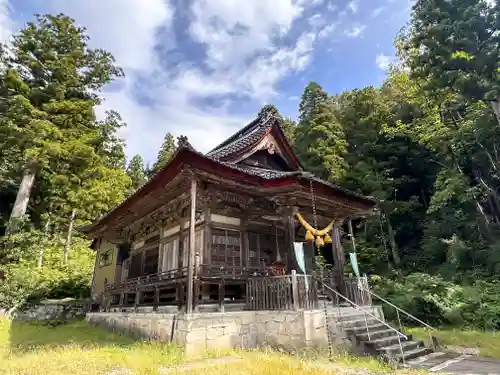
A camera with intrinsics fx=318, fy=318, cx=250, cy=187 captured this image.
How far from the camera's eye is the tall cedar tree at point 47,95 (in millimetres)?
21000

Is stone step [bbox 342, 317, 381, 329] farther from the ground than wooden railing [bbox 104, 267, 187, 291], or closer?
closer

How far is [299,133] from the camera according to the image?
101 ft

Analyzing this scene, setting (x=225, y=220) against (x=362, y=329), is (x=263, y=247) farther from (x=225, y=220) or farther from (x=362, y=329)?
(x=362, y=329)

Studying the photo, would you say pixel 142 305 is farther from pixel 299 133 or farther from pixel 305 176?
pixel 299 133

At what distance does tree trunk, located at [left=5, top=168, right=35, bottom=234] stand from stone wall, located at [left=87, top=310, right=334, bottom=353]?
1593 centimetres

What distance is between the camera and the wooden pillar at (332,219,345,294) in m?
11.2

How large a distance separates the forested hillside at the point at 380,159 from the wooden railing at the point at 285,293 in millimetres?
8923

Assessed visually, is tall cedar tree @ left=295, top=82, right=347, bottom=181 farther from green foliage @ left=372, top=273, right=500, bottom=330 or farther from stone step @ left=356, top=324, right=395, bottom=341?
stone step @ left=356, top=324, right=395, bottom=341

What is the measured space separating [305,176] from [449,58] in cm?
1183

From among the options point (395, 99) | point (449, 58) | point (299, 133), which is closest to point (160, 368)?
point (449, 58)

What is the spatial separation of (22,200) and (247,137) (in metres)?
16.9

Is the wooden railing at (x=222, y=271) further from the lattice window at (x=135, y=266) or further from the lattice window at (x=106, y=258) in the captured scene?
the lattice window at (x=106, y=258)

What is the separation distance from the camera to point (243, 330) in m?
9.35

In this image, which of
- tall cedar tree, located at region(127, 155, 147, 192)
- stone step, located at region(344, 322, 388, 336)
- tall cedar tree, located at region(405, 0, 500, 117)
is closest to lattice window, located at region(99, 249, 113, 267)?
stone step, located at region(344, 322, 388, 336)
